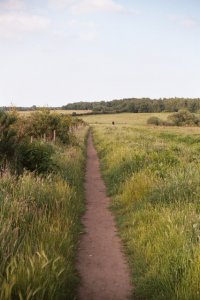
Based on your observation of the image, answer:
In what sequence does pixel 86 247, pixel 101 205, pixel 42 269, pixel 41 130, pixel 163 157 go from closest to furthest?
pixel 42 269 < pixel 86 247 < pixel 101 205 < pixel 163 157 < pixel 41 130

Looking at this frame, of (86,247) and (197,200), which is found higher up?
(197,200)

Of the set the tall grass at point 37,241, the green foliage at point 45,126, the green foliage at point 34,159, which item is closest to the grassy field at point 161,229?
the tall grass at point 37,241

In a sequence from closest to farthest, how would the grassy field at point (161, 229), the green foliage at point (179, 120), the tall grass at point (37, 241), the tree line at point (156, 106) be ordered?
1. the tall grass at point (37, 241)
2. the grassy field at point (161, 229)
3. the green foliage at point (179, 120)
4. the tree line at point (156, 106)

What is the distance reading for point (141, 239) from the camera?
866cm

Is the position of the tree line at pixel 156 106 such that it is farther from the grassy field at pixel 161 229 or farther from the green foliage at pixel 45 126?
the grassy field at pixel 161 229

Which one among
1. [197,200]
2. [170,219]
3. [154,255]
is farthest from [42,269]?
[197,200]

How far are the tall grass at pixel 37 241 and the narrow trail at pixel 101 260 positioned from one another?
0.22m

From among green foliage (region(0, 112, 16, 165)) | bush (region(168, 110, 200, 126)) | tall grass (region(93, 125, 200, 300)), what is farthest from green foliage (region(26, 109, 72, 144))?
bush (region(168, 110, 200, 126))

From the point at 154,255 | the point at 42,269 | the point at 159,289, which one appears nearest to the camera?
the point at 42,269

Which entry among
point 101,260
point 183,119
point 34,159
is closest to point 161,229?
point 101,260

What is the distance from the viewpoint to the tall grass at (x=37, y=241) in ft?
17.1

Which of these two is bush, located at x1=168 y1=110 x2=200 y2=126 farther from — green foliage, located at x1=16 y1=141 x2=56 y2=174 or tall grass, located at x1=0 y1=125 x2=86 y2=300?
tall grass, located at x1=0 y1=125 x2=86 y2=300

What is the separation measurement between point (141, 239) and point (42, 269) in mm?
3560

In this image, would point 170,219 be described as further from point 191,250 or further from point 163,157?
point 163,157
